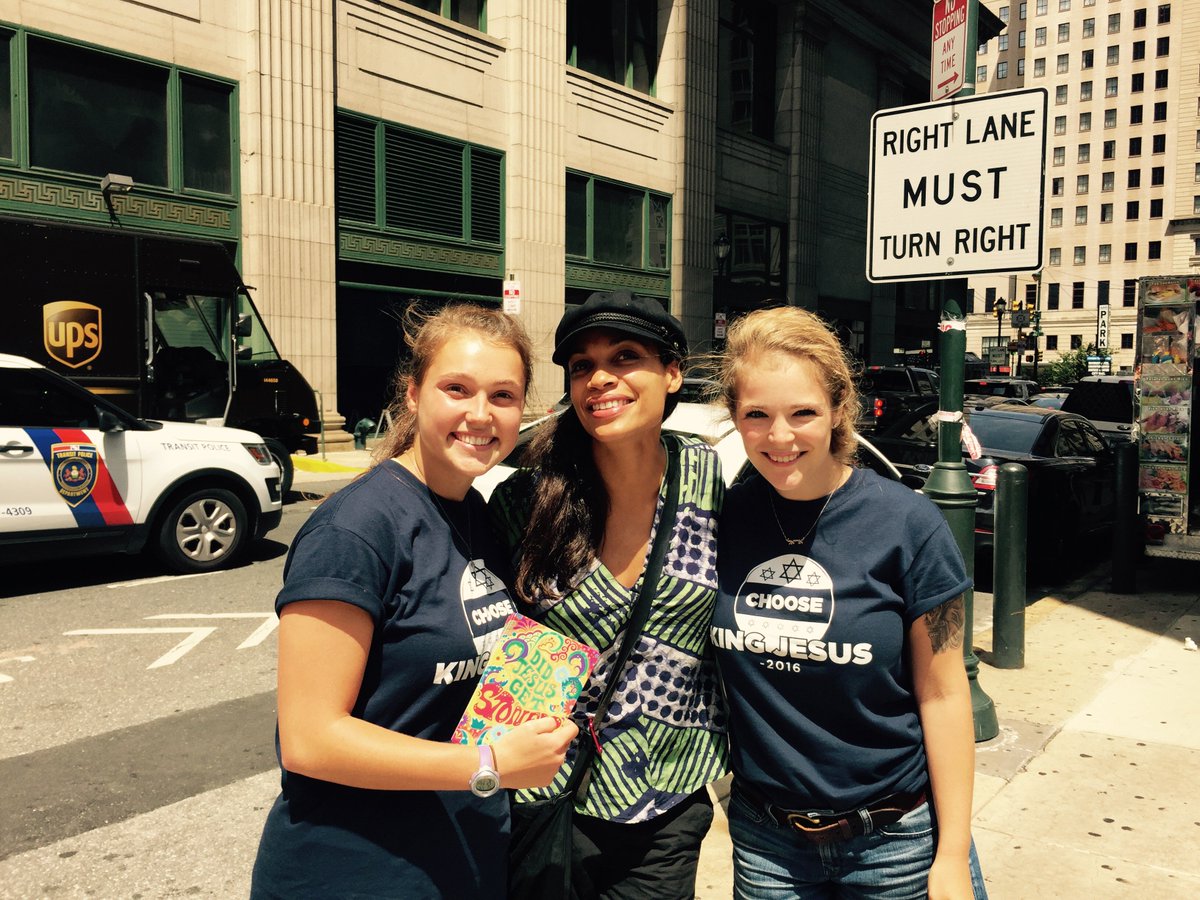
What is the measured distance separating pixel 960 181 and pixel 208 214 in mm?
14209

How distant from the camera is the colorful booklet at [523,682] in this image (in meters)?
1.72

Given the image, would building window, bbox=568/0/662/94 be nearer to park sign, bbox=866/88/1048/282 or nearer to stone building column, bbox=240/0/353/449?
stone building column, bbox=240/0/353/449

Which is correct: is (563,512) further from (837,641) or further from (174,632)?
(174,632)

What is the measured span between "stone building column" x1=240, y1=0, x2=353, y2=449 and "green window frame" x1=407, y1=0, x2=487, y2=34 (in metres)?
2.86

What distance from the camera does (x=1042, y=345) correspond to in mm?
101375

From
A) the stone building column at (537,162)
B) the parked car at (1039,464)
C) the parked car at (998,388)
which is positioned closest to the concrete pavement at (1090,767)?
the parked car at (1039,464)

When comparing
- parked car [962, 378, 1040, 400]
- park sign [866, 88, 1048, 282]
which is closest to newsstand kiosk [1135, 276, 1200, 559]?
park sign [866, 88, 1048, 282]

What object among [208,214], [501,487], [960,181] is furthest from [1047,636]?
[208,214]

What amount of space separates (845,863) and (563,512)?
88cm

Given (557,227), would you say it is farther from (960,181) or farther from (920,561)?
(920,561)

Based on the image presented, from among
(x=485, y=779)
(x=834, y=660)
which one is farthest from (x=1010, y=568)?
(x=485, y=779)

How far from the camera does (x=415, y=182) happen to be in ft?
63.4

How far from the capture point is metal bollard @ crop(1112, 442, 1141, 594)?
8242mm

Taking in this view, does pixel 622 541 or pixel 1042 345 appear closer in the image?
pixel 622 541
